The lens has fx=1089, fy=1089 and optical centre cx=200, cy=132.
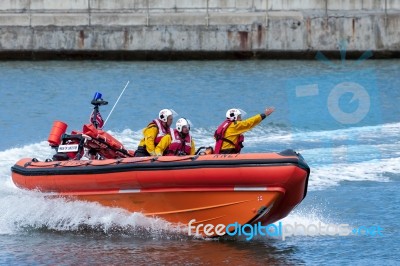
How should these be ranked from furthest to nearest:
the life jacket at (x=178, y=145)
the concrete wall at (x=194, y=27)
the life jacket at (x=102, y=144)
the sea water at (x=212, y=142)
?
the concrete wall at (x=194, y=27) → the life jacket at (x=102, y=144) → the life jacket at (x=178, y=145) → the sea water at (x=212, y=142)

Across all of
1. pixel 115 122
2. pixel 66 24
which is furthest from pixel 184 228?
pixel 66 24

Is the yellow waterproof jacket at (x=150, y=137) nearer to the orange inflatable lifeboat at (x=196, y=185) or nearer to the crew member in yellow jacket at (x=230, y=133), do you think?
the orange inflatable lifeboat at (x=196, y=185)

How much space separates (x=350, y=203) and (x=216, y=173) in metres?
3.25

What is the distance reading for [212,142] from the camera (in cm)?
1916

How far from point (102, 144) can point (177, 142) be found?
123 cm

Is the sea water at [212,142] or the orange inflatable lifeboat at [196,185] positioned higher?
the orange inflatable lifeboat at [196,185]

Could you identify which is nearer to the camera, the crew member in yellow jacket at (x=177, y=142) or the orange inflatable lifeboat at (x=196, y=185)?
the orange inflatable lifeboat at (x=196, y=185)

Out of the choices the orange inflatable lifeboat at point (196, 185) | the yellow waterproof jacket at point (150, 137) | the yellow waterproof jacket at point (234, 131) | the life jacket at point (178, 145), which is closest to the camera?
the orange inflatable lifeboat at point (196, 185)

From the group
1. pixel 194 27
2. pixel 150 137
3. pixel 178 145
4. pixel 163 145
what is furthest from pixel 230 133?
pixel 194 27

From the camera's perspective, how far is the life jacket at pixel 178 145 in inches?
505

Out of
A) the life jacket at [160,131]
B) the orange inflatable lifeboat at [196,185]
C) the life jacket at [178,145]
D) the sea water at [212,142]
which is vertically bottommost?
the sea water at [212,142]

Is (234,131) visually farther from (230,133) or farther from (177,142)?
(177,142)

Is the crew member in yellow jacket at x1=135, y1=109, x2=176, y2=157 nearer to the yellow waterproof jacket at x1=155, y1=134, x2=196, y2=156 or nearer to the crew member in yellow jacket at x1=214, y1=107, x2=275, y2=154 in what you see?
the yellow waterproof jacket at x1=155, y1=134, x2=196, y2=156

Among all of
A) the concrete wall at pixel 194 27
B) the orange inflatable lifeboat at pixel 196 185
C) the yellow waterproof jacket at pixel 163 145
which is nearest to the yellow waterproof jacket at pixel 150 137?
the yellow waterproof jacket at pixel 163 145
